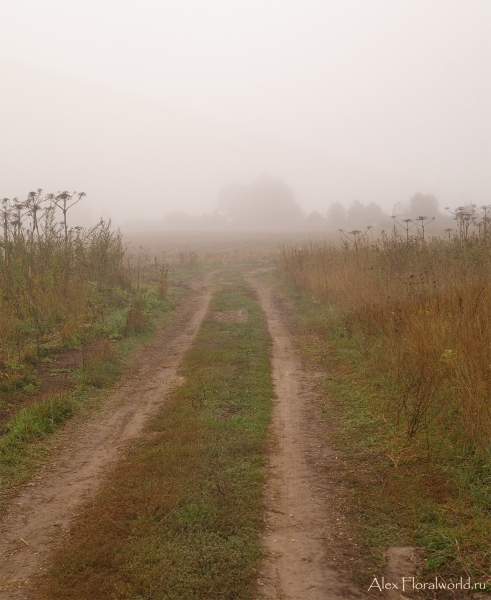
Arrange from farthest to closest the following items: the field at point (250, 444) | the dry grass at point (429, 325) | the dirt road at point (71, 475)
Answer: the dry grass at point (429, 325), the dirt road at point (71, 475), the field at point (250, 444)

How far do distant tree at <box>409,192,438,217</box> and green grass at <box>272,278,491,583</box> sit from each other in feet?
231

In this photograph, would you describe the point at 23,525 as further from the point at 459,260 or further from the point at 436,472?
the point at 459,260

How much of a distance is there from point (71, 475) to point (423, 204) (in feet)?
250

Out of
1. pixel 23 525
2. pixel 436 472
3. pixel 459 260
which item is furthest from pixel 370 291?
pixel 23 525

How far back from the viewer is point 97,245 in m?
18.2

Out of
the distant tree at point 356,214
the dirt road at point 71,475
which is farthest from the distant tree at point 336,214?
the dirt road at point 71,475

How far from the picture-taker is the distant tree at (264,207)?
337ft

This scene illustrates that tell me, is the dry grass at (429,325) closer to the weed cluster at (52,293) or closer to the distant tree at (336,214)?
the weed cluster at (52,293)

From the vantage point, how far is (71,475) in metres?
5.59

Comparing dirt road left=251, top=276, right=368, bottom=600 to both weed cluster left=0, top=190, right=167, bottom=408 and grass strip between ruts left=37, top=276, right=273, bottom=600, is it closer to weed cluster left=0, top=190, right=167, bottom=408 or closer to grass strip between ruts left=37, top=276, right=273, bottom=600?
grass strip between ruts left=37, top=276, right=273, bottom=600

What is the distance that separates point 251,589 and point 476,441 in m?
2.92

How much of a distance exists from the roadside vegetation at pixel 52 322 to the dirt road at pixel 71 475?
330 millimetres

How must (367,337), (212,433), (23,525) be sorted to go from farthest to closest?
(367,337)
(212,433)
(23,525)

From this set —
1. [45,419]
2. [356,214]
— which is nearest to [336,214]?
[356,214]
